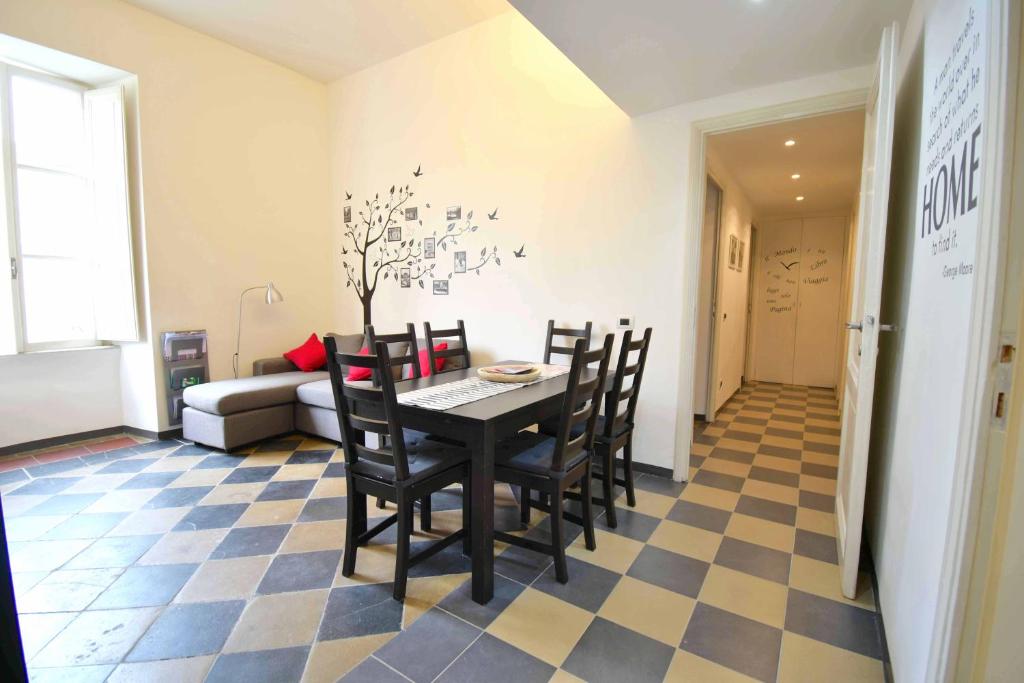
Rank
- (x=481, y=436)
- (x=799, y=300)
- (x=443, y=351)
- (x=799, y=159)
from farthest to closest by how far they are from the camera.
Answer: (x=799, y=300)
(x=799, y=159)
(x=443, y=351)
(x=481, y=436)

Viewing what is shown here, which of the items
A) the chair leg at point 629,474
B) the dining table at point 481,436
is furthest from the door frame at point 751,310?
the dining table at point 481,436

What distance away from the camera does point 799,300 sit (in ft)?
20.1

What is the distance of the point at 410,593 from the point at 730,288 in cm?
428

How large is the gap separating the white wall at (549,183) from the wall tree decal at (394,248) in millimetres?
108

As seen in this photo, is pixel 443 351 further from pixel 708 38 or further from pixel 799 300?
pixel 799 300

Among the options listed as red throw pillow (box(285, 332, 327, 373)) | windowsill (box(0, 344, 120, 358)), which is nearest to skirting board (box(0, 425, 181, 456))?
windowsill (box(0, 344, 120, 358))

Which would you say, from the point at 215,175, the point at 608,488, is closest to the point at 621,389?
the point at 608,488

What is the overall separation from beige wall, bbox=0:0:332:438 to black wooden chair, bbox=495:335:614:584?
3.24 m

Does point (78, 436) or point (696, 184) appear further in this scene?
point (78, 436)

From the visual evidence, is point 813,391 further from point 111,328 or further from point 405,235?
point 111,328

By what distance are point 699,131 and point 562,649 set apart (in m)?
2.85

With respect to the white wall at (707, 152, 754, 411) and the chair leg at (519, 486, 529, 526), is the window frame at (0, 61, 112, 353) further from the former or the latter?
the white wall at (707, 152, 754, 411)

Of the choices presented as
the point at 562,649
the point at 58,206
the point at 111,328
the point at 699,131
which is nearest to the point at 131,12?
the point at 58,206

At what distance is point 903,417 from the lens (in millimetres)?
1546
